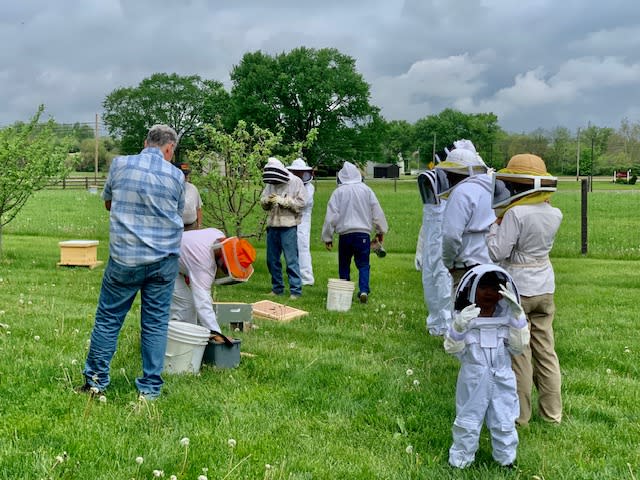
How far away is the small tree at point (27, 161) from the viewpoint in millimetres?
11281

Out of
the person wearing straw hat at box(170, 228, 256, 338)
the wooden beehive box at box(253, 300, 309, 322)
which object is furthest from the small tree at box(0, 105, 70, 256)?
the person wearing straw hat at box(170, 228, 256, 338)

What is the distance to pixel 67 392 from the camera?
15.6 ft

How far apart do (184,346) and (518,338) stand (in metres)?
2.88

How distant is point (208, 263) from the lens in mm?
5371

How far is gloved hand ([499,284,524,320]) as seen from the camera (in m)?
3.67

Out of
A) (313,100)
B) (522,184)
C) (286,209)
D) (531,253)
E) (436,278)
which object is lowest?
(436,278)

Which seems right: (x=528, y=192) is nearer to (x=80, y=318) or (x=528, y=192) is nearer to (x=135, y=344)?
(x=135, y=344)

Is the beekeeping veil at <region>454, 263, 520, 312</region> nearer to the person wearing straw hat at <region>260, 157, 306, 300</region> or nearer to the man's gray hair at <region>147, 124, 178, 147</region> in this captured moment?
the man's gray hair at <region>147, 124, 178, 147</region>

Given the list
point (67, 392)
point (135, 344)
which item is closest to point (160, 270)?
point (67, 392)

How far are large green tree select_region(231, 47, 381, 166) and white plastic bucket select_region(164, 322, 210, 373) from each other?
4927cm

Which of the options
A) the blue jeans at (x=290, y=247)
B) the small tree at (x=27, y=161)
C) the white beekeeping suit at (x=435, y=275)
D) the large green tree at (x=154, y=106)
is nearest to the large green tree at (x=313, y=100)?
the large green tree at (x=154, y=106)

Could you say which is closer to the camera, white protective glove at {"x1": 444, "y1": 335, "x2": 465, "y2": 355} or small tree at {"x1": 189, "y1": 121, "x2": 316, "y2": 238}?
white protective glove at {"x1": 444, "y1": 335, "x2": 465, "y2": 355}

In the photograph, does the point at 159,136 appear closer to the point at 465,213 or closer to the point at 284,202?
the point at 465,213

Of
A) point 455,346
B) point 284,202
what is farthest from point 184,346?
point 284,202
